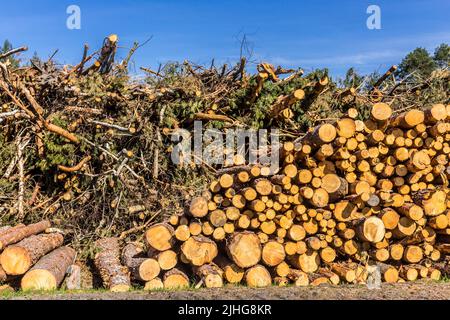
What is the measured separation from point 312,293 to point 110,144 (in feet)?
13.0

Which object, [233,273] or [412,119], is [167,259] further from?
[412,119]

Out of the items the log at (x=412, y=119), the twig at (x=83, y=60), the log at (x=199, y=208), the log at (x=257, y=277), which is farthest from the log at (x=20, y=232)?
the log at (x=412, y=119)

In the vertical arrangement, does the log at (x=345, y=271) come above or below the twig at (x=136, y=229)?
below

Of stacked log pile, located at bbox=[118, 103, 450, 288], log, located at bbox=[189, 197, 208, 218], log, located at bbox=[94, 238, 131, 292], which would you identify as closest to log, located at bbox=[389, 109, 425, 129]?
stacked log pile, located at bbox=[118, 103, 450, 288]

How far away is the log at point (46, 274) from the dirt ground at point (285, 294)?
403 millimetres

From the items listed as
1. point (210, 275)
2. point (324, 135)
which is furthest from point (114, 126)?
point (324, 135)

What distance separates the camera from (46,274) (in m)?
5.89

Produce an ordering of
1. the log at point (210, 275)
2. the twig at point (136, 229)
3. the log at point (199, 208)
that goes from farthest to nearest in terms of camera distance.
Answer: the twig at point (136, 229) → the log at point (199, 208) → the log at point (210, 275)

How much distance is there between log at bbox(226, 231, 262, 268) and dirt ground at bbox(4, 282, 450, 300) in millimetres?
364

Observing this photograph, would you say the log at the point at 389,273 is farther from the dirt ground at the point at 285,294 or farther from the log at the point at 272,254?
the log at the point at 272,254

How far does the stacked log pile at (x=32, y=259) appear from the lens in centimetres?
587

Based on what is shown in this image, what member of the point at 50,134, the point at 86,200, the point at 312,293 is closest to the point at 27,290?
the point at 86,200

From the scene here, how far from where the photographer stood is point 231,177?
631 cm
